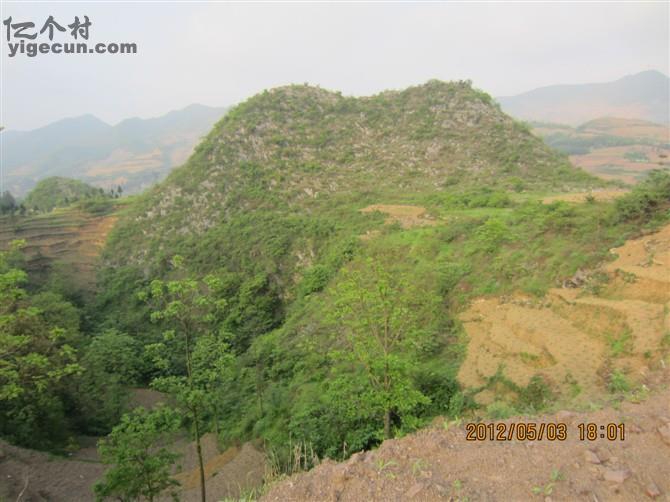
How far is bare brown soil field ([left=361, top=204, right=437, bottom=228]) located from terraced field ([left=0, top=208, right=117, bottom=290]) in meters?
19.2

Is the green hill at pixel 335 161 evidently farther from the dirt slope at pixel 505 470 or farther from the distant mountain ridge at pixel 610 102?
the distant mountain ridge at pixel 610 102

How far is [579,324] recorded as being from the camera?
28.2 ft

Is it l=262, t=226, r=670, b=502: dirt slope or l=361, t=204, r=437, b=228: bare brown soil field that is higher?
l=361, t=204, r=437, b=228: bare brown soil field

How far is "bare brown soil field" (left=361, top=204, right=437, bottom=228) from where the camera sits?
61.1 feet

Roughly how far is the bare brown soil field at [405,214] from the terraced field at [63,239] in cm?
1921

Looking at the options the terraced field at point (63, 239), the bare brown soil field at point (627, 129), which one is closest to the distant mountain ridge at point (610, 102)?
the bare brown soil field at point (627, 129)

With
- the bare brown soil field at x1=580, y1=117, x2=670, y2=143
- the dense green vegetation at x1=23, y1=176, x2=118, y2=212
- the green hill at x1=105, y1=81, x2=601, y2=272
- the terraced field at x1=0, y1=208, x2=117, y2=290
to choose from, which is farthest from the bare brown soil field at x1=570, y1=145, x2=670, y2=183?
the dense green vegetation at x1=23, y1=176, x2=118, y2=212

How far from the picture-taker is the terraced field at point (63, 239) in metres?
26.2

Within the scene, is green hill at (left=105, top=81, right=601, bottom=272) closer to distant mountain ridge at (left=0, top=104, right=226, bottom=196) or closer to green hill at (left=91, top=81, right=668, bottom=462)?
green hill at (left=91, top=81, right=668, bottom=462)

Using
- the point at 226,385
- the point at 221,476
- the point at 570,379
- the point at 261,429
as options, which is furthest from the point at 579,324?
the point at 226,385

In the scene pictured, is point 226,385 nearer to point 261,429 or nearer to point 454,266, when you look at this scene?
point 261,429

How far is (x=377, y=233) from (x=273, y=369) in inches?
304

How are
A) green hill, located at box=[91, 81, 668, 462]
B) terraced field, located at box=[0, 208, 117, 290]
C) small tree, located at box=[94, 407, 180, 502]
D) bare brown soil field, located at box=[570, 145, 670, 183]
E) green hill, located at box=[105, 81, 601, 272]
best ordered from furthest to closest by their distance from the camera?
bare brown soil field, located at box=[570, 145, 670, 183] → terraced field, located at box=[0, 208, 117, 290] → green hill, located at box=[105, 81, 601, 272] → green hill, located at box=[91, 81, 668, 462] → small tree, located at box=[94, 407, 180, 502]

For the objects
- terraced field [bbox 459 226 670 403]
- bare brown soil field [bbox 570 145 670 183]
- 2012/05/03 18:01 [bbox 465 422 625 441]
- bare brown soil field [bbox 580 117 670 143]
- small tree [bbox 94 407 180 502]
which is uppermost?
bare brown soil field [bbox 580 117 670 143]
